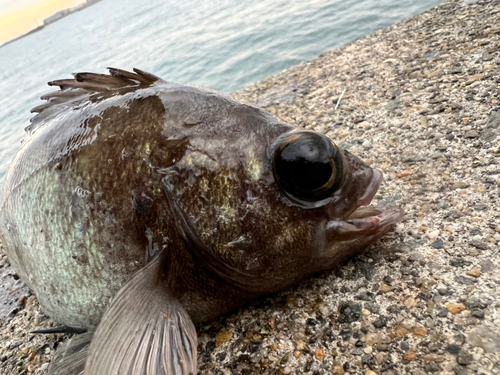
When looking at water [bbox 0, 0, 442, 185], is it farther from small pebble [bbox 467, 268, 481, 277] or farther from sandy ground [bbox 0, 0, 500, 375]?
small pebble [bbox 467, 268, 481, 277]

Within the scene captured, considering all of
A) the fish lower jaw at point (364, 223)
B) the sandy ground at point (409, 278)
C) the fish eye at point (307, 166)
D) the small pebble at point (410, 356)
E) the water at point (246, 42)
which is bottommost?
the water at point (246, 42)

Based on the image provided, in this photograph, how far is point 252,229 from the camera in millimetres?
1567

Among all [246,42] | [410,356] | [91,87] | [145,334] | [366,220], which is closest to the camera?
[410,356]

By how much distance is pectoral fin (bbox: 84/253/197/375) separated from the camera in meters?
1.45

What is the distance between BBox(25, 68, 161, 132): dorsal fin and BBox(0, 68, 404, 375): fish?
4 centimetres

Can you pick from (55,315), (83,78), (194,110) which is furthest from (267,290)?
(83,78)

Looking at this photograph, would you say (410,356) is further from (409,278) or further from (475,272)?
(475,272)

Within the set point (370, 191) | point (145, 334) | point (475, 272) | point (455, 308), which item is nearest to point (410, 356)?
point (455, 308)

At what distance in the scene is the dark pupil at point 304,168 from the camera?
1500 mm

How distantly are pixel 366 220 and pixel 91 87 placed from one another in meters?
1.79

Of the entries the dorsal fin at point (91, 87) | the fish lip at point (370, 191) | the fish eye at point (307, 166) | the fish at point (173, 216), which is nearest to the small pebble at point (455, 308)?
the fish at point (173, 216)

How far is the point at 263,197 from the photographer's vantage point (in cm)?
157

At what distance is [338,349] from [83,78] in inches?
81.2

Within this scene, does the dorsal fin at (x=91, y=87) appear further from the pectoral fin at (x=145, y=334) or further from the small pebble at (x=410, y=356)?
the small pebble at (x=410, y=356)
